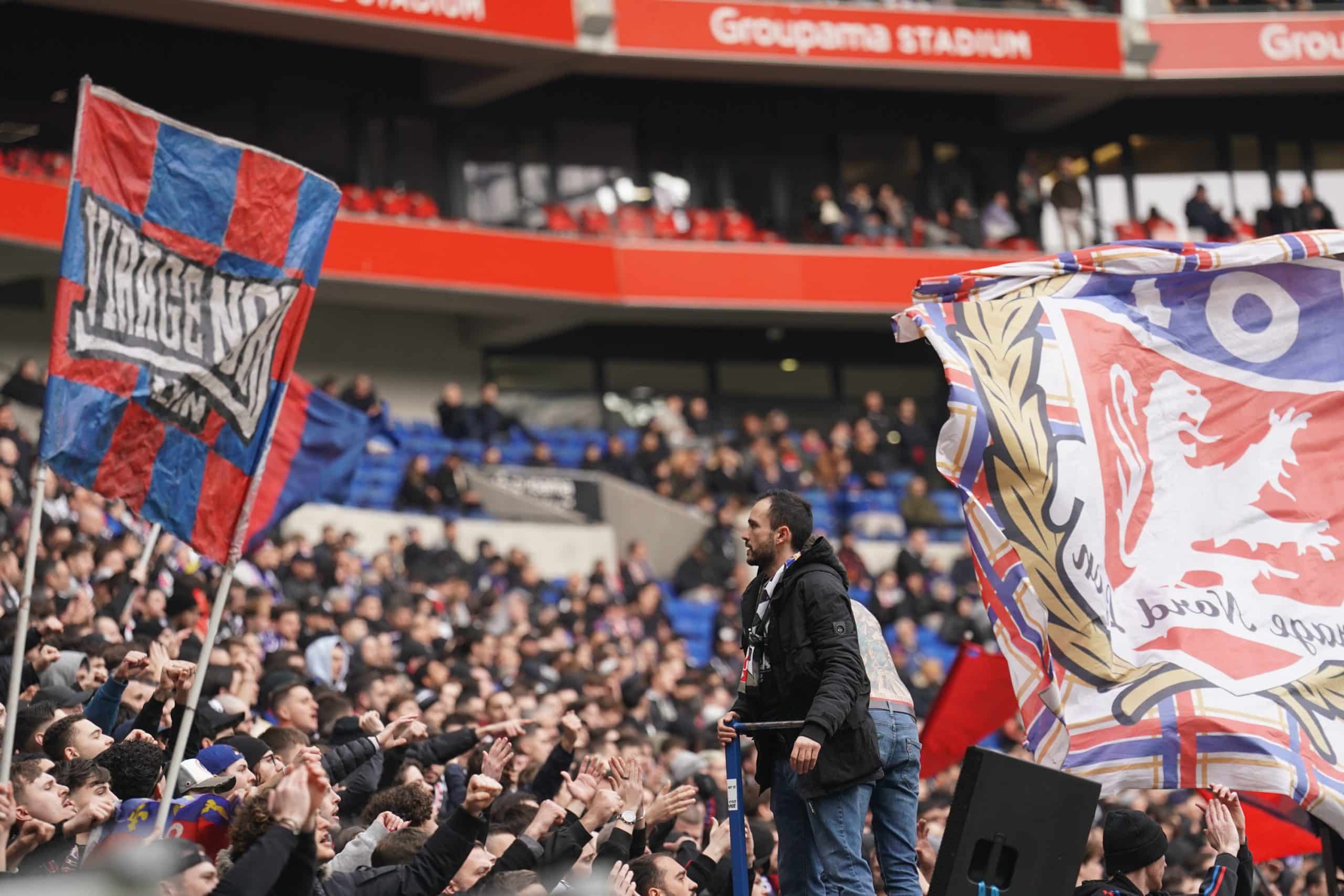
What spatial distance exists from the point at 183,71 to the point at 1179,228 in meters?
15.5

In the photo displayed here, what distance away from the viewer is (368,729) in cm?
706

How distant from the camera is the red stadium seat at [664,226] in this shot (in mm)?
24531

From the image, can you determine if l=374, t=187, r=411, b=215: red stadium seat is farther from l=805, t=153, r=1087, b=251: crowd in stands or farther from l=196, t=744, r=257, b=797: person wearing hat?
l=196, t=744, r=257, b=797: person wearing hat

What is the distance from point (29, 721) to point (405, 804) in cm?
142

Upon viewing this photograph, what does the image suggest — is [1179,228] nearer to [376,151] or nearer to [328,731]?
[376,151]

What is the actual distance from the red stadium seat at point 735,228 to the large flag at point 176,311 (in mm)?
18023

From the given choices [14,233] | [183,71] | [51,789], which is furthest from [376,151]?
[51,789]

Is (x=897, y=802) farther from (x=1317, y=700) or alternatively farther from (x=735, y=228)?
(x=735, y=228)

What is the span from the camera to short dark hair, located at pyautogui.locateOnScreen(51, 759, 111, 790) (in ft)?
17.7

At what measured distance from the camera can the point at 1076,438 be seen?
22.8 ft

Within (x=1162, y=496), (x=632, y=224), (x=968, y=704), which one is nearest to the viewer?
(x=1162, y=496)

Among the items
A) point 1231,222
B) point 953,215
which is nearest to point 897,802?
point 953,215

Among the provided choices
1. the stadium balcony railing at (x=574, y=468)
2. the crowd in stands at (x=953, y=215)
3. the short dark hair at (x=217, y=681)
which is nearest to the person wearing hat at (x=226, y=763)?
the short dark hair at (x=217, y=681)

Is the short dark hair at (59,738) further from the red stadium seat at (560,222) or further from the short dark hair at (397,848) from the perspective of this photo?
the red stadium seat at (560,222)
